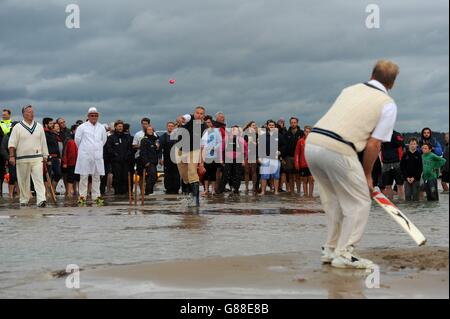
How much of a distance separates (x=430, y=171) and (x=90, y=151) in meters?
7.81

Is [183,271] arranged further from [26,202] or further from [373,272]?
[26,202]

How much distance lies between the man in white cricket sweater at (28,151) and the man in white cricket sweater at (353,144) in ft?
37.0

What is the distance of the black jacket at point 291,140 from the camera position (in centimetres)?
2483

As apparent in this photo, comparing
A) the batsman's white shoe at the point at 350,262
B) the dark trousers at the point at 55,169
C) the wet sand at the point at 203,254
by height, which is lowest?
the wet sand at the point at 203,254

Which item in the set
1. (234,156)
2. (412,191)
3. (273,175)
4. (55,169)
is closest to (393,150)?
(412,191)

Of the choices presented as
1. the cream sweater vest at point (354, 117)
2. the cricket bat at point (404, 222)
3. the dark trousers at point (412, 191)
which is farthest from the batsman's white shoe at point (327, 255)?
the dark trousers at point (412, 191)

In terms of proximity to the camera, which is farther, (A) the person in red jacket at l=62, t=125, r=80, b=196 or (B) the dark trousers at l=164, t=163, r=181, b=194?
(B) the dark trousers at l=164, t=163, r=181, b=194

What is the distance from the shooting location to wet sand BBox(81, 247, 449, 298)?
7.45 meters

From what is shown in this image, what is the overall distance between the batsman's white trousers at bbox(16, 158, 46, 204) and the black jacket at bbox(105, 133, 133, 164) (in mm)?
5688

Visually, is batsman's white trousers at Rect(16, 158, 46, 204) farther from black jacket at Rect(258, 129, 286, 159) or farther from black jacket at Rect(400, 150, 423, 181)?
black jacket at Rect(400, 150, 423, 181)

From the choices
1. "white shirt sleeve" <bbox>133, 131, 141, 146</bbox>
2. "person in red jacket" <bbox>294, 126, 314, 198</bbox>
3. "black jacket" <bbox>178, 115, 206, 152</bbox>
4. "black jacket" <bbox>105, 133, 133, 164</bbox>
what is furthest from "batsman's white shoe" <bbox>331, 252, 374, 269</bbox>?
"white shirt sleeve" <bbox>133, 131, 141, 146</bbox>

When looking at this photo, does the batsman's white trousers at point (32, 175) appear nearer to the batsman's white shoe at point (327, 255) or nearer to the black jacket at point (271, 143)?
the black jacket at point (271, 143)
